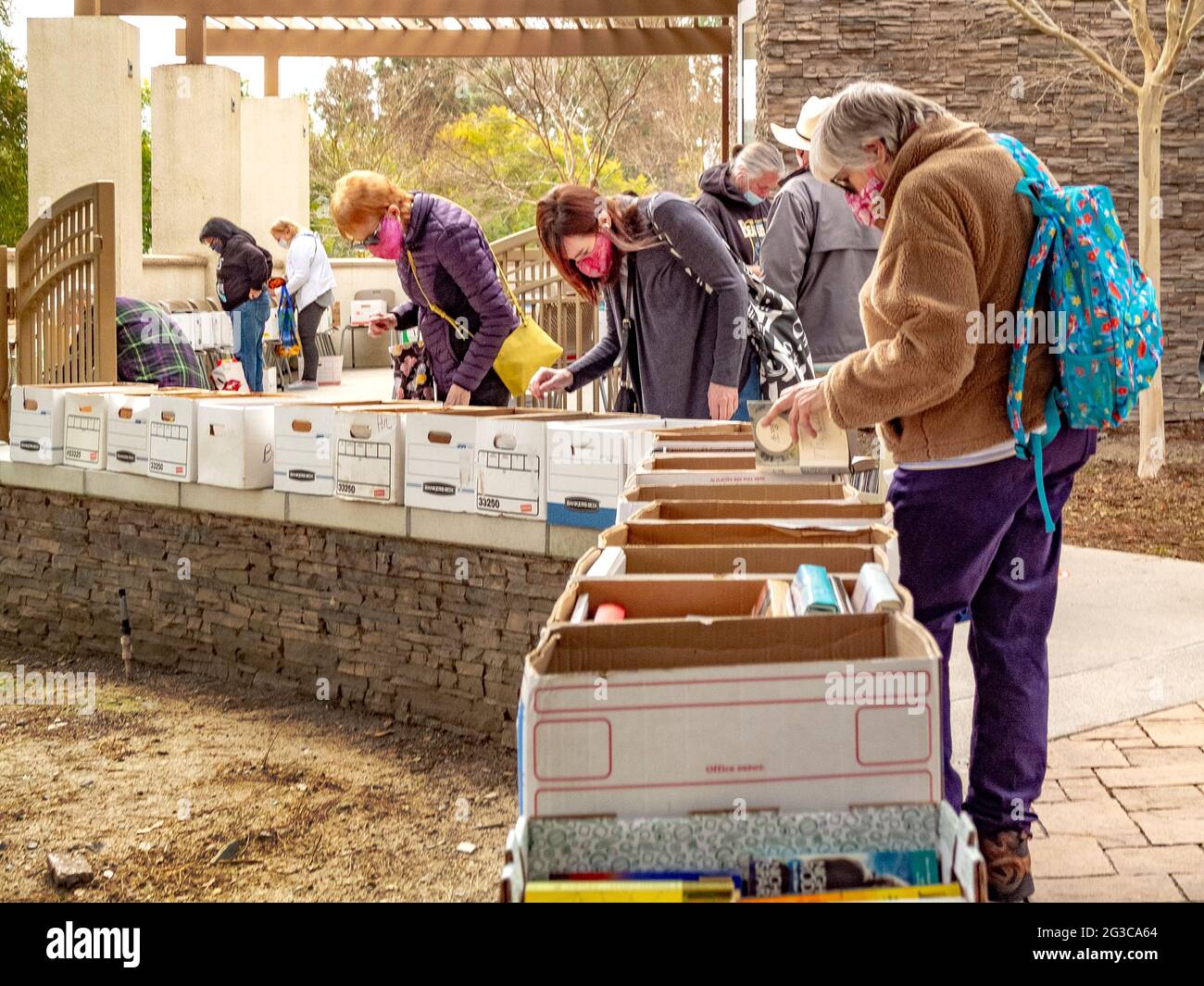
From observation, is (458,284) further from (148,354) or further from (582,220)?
(148,354)

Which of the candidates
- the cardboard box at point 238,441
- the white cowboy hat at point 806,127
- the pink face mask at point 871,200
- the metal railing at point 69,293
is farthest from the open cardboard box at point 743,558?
the metal railing at point 69,293

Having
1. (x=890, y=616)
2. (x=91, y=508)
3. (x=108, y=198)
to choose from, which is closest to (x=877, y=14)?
(x=108, y=198)

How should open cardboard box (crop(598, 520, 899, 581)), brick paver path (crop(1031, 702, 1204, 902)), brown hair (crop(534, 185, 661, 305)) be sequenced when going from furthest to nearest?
brown hair (crop(534, 185, 661, 305)) → brick paver path (crop(1031, 702, 1204, 902)) → open cardboard box (crop(598, 520, 899, 581))

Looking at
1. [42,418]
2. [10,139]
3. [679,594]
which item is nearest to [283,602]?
[42,418]

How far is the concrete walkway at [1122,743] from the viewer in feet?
11.2

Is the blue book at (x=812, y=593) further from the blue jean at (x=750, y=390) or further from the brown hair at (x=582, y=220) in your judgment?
the blue jean at (x=750, y=390)

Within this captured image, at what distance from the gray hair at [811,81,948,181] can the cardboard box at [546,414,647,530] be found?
1.70m

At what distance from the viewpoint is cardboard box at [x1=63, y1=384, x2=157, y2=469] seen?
633 cm

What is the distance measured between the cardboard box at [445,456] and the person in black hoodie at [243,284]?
7612mm

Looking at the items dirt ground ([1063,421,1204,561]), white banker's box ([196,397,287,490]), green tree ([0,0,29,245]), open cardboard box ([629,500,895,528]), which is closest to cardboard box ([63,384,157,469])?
white banker's box ([196,397,287,490])

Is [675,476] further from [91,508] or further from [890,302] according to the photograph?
[91,508]

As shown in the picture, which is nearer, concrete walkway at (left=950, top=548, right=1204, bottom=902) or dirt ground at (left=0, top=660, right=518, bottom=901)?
concrete walkway at (left=950, top=548, right=1204, bottom=902)

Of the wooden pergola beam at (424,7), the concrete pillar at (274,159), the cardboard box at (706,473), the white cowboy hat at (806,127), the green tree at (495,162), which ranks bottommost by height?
the cardboard box at (706,473)

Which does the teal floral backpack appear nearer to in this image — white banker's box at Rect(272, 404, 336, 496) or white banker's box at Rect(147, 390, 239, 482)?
white banker's box at Rect(272, 404, 336, 496)
